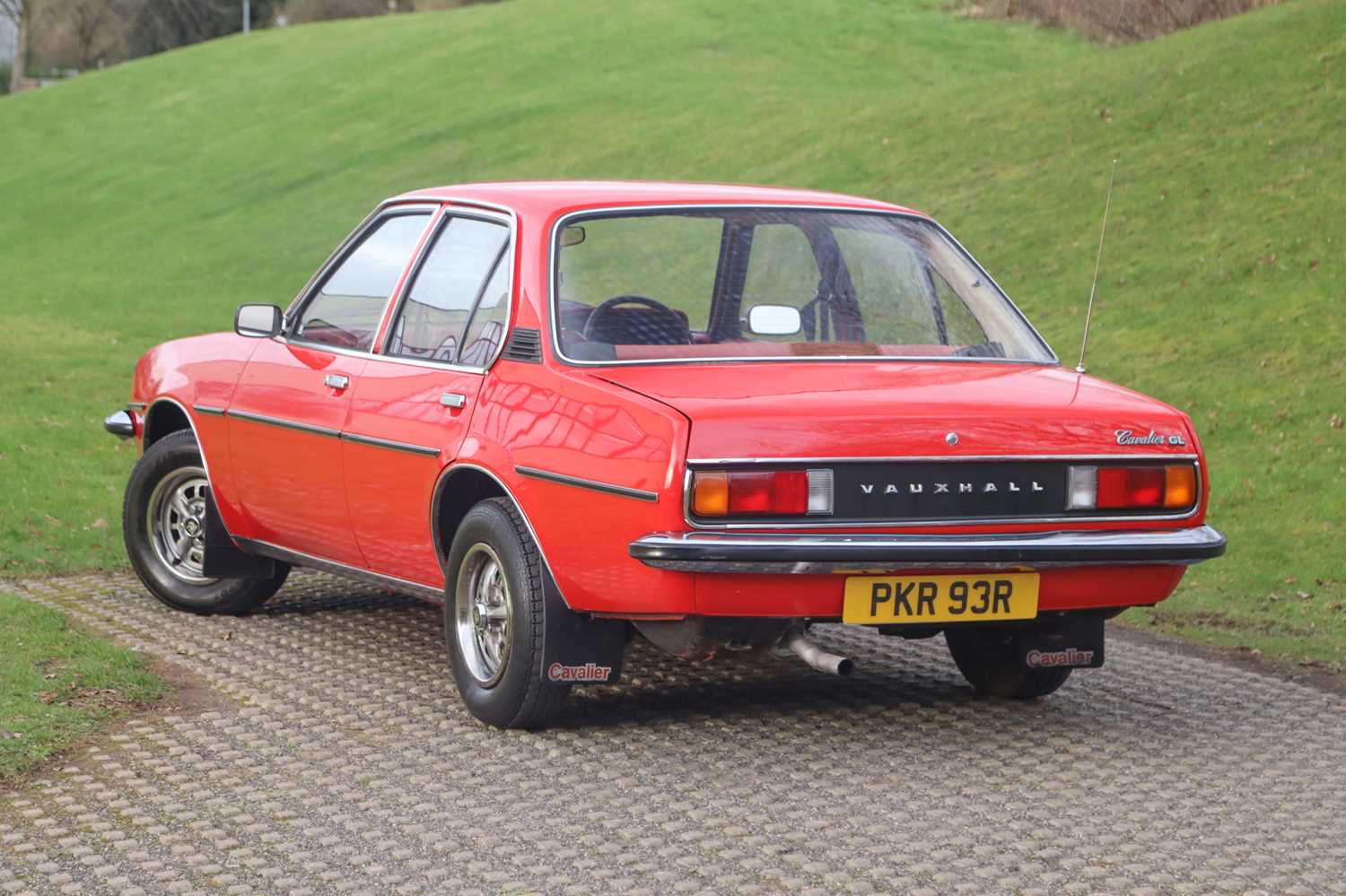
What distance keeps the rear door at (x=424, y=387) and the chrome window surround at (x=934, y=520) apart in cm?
117

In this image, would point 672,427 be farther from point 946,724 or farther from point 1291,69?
point 1291,69

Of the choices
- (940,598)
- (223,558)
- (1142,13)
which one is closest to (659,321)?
(940,598)

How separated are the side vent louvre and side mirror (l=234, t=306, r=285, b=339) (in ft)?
5.35

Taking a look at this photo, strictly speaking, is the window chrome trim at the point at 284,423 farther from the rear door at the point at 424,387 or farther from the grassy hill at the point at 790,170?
the grassy hill at the point at 790,170

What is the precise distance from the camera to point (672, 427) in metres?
5.41

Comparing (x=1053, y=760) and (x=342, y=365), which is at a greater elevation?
(x=342, y=365)

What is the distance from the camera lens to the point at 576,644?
234 inches

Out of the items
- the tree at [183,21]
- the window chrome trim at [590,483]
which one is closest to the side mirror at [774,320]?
the window chrome trim at [590,483]

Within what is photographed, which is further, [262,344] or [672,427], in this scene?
[262,344]

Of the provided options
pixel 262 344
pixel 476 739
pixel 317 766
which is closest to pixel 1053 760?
Result: pixel 476 739

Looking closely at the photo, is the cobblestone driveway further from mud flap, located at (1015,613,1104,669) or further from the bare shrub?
the bare shrub

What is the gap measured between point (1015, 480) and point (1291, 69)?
17029 mm

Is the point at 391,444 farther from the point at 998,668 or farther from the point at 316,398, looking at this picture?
the point at 998,668

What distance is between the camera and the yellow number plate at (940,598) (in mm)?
5598
